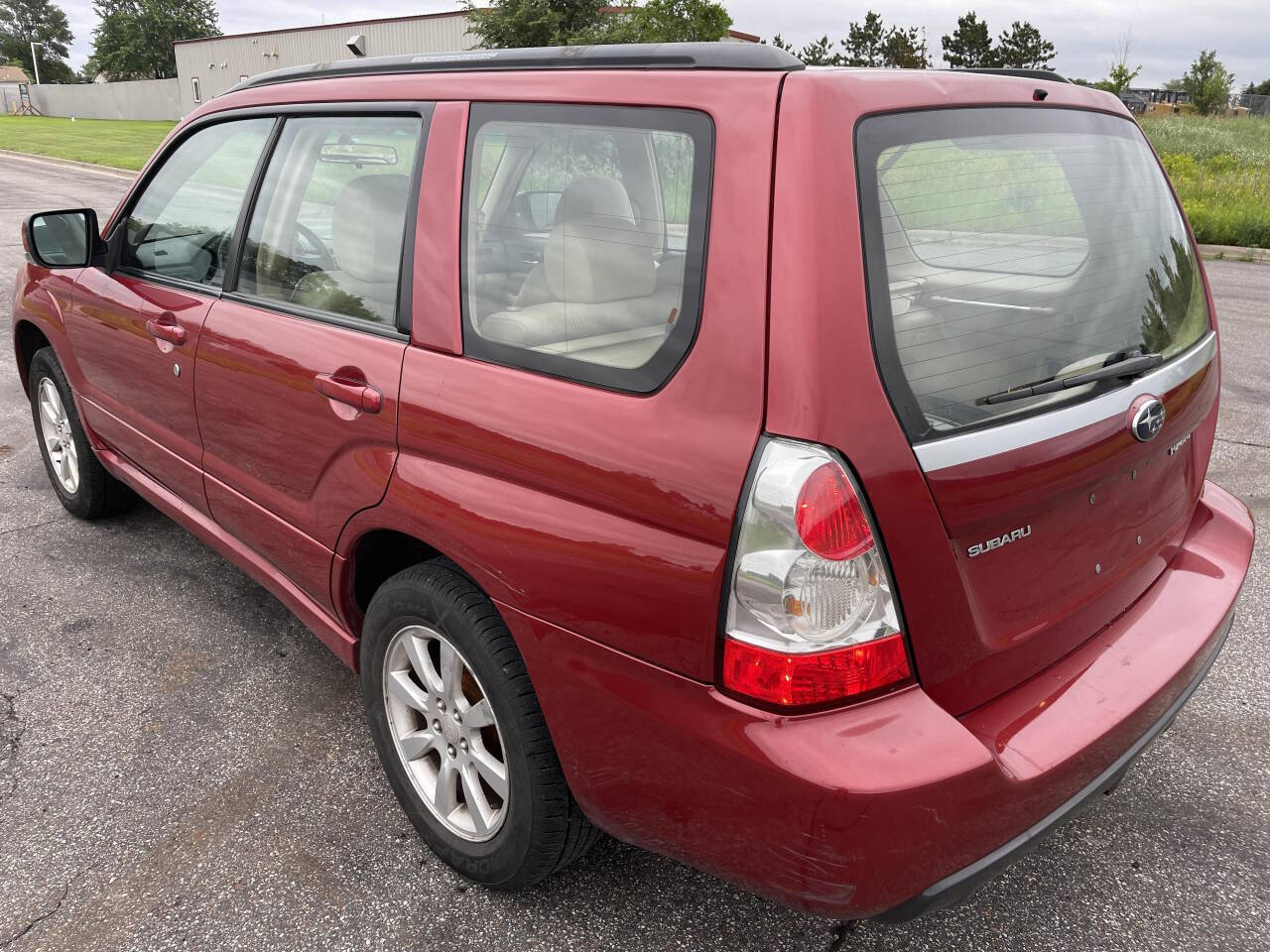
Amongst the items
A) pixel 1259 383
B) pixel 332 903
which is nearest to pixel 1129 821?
pixel 332 903

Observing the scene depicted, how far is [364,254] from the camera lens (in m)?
2.35

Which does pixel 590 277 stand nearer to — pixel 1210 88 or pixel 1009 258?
pixel 1009 258

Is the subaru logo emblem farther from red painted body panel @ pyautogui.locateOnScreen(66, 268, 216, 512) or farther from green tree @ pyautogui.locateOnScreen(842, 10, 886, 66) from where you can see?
green tree @ pyautogui.locateOnScreen(842, 10, 886, 66)

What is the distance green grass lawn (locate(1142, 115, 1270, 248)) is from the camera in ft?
46.8

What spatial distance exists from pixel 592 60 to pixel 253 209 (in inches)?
51.3

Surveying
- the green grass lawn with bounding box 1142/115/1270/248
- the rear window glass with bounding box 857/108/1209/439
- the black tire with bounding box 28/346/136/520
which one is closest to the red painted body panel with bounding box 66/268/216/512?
the black tire with bounding box 28/346/136/520

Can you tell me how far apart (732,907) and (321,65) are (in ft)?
8.10

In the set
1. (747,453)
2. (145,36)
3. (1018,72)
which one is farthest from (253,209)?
(145,36)

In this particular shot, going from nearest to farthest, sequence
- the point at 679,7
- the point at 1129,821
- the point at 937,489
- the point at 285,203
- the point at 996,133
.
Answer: the point at 937,489, the point at 996,133, the point at 1129,821, the point at 285,203, the point at 679,7

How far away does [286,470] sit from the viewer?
2.51 metres

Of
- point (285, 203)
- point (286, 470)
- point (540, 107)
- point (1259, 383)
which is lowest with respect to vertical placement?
point (1259, 383)

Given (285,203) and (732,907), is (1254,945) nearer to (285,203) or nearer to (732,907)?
(732,907)

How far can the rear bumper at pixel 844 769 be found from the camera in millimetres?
1501

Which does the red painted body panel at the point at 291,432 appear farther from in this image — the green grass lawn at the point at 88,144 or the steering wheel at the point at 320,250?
the green grass lawn at the point at 88,144
